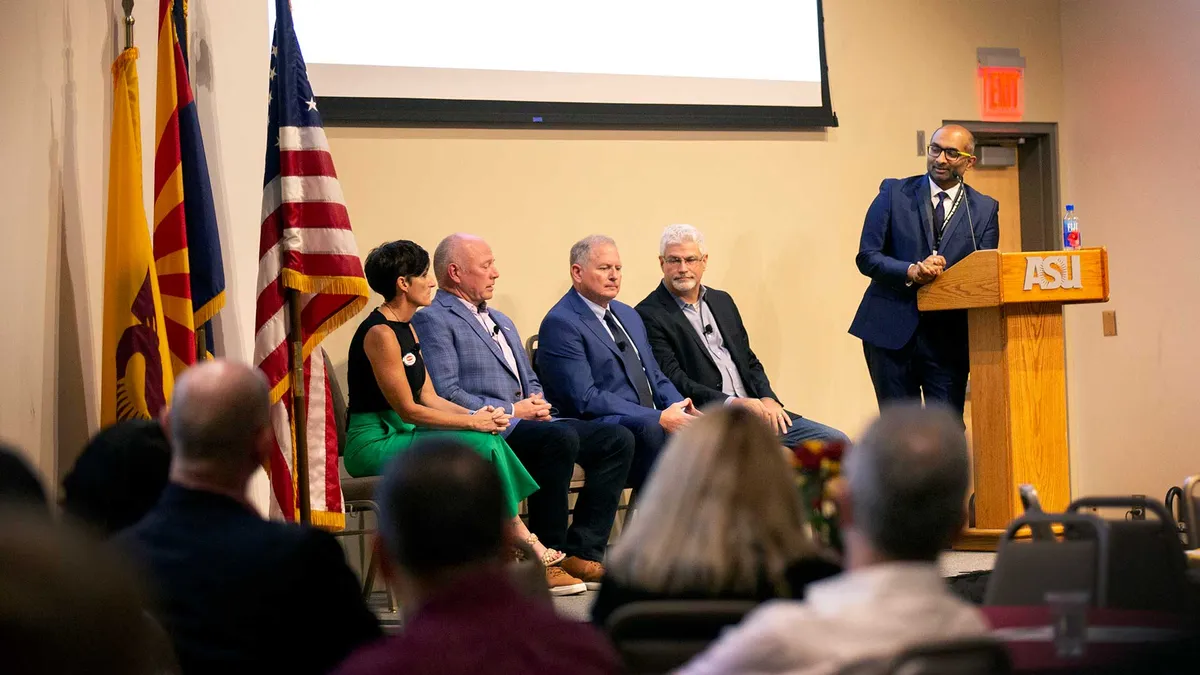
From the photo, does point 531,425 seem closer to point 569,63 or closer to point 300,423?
point 300,423

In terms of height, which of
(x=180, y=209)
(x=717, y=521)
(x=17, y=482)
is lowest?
(x=717, y=521)

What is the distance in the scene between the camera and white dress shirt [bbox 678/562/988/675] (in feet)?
5.18

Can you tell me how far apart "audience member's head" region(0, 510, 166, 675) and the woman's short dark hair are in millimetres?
4360

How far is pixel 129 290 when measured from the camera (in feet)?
14.4

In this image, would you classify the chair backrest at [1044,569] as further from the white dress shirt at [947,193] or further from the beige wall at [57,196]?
the white dress shirt at [947,193]

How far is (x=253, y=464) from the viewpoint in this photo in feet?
7.03

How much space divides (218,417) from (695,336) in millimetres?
4151

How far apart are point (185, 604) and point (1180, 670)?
4.52 ft

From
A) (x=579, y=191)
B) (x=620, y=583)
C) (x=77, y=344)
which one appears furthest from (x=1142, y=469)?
(x=620, y=583)

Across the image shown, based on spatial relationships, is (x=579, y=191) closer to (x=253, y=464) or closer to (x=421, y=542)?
(x=253, y=464)

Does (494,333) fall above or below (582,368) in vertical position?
above

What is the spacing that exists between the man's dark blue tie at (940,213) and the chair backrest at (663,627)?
4331 millimetres

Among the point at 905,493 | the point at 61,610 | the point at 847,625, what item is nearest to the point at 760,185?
the point at 905,493

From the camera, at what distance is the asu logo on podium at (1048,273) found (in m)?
5.40
